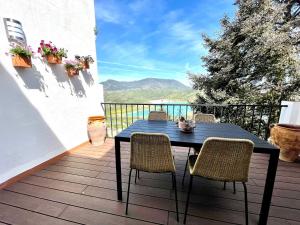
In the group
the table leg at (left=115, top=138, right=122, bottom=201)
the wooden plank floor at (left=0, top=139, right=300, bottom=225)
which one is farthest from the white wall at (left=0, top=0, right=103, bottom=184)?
the table leg at (left=115, top=138, right=122, bottom=201)

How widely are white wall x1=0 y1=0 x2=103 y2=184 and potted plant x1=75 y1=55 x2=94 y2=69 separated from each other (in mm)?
133

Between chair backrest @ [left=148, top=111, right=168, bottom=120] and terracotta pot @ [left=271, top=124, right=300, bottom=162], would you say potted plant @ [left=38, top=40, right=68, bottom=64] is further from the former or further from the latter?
terracotta pot @ [left=271, top=124, right=300, bottom=162]

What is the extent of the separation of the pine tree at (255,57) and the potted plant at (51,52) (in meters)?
5.01

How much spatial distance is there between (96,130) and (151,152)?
2.34 m

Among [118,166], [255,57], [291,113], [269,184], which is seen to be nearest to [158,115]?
[118,166]

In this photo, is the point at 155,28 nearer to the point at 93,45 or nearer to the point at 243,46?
the point at 243,46

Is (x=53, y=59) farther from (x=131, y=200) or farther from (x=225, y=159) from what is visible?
(x=225, y=159)

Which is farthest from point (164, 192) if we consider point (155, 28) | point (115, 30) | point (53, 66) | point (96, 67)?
point (155, 28)

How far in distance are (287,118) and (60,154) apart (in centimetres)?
425

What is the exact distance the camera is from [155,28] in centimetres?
798

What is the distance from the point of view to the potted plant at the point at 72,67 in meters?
2.98

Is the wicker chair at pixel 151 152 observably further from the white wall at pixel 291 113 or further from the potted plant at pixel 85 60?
the white wall at pixel 291 113

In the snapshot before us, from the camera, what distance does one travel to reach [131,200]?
5.76ft

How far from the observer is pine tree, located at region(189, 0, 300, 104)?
4941mm
